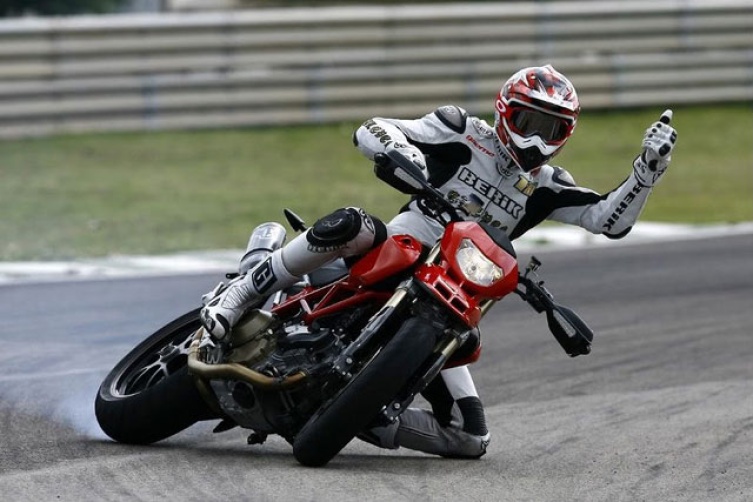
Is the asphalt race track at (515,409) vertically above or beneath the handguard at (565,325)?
beneath

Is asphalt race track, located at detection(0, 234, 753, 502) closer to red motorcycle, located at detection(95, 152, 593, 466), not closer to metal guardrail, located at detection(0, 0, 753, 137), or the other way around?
red motorcycle, located at detection(95, 152, 593, 466)

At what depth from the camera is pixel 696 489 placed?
5762mm

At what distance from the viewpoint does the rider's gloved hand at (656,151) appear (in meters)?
6.06

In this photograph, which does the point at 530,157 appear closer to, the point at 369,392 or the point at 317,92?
the point at 369,392

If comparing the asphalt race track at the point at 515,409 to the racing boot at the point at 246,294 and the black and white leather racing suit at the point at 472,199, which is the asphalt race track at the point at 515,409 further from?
the racing boot at the point at 246,294

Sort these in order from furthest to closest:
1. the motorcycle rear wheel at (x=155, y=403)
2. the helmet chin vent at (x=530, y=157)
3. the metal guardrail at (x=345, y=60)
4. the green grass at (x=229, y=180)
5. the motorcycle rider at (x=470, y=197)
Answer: the metal guardrail at (x=345, y=60)
the green grass at (x=229, y=180)
the helmet chin vent at (x=530, y=157)
the motorcycle rear wheel at (x=155, y=403)
the motorcycle rider at (x=470, y=197)

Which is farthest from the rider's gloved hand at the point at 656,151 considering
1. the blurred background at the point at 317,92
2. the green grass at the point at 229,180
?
the blurred background at the point at 317,92

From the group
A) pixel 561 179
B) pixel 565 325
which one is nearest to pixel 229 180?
pixel 561 179

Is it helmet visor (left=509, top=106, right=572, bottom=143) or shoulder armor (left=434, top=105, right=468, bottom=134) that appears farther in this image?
shoulder armor (left=434, top=105, right=468, bottom=134)

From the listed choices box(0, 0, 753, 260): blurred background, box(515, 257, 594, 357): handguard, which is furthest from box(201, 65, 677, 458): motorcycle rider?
box(0, 0, 753, 260): blurred background

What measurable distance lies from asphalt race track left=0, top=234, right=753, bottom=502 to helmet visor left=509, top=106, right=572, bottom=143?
1.37m

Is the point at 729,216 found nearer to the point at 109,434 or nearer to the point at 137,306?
the point at 137,306

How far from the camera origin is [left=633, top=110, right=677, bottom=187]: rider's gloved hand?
6059 mm

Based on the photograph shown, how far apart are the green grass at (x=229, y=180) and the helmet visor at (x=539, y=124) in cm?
692
